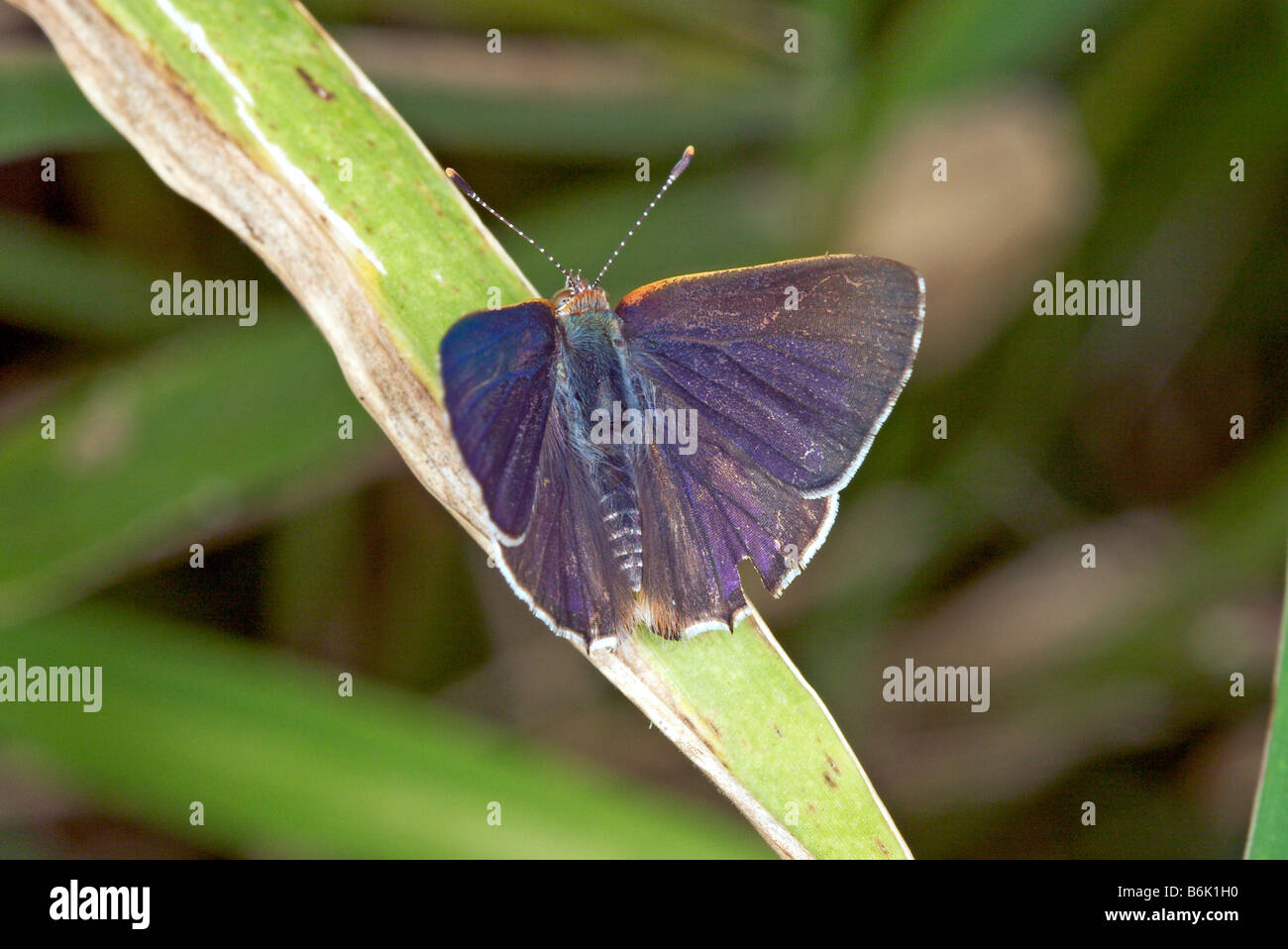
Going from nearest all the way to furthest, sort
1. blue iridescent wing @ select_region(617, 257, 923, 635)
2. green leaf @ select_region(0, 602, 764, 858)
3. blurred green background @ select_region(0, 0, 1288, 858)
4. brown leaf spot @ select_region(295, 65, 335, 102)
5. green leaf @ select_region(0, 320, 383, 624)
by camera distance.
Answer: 1. brown leaf spot @ select_region(295, 65, 335, 102)
2. blue iridescent wing @ select_region(617, 257, 923, 635)
3. green leaf @ select_region(0, 602, 764, 858)
4. green leaf @ select_region(0, 320, 383, 624)
5. blurred green background @ select_region(0, 0, 1288, 858)

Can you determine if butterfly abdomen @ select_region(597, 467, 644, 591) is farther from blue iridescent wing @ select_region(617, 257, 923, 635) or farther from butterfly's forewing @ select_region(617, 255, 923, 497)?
butterfly's forewing @ select_region(617, 255, 923, 497)

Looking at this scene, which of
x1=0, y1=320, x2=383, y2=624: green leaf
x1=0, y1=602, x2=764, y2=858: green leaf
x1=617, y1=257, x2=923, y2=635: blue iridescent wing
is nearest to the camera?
x1=617, y1=257, x2=923, y2=635: blue iridescent wing

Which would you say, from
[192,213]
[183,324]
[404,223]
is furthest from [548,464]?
[192,213]

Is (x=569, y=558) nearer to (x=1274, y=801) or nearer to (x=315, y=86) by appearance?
(x=315, y=86)

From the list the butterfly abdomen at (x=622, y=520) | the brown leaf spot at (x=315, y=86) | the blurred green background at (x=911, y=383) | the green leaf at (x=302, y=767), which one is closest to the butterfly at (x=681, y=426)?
the butterfly abdomen at (x=622, y=520)

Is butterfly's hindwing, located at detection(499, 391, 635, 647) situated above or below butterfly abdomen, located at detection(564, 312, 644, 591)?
below

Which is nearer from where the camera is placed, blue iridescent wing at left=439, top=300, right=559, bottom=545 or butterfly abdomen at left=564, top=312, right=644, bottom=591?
blue iridescent wing at left=439, top=300, right=559, bottom=545

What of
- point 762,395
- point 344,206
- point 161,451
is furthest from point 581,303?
point 161,451

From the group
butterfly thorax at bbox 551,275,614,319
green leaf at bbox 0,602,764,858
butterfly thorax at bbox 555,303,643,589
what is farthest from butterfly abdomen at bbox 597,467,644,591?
green leaf at bbox 0,602,764,858
